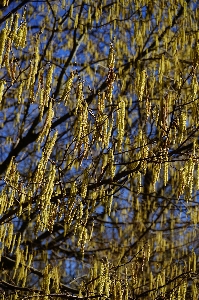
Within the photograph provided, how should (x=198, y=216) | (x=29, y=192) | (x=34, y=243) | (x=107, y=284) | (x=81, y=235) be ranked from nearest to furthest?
1. (x=107, y=284)
2. (x=81, y=235)
3. (x=29, y=192)
4. (x=198, y=216)
5. (x=34, y=243)

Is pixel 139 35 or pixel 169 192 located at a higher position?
pixel 139 35

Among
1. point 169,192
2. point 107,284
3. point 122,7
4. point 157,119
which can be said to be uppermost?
point 122,7

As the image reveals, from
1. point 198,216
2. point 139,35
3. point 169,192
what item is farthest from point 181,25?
point 169,192

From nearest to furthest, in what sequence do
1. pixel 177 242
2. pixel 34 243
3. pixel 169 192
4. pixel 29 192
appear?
pixel 29 192
pixel 34 243
pixel 177 242
pixel 169 192

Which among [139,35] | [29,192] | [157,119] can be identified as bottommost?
[29,192]

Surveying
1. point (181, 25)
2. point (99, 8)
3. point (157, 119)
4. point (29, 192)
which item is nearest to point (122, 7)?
point (99, 8)

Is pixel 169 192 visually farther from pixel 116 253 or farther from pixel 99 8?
pixel 99 8

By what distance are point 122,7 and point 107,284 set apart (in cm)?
267

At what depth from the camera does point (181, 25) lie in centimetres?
385

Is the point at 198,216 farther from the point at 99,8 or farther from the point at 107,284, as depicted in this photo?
the point at 99,8

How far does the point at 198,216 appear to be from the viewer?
3.77 metres

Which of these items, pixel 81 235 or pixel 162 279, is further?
pixel 162 279

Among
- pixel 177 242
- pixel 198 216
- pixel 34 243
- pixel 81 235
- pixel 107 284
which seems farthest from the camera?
pixel 177 242

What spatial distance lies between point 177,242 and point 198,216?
864 mm
